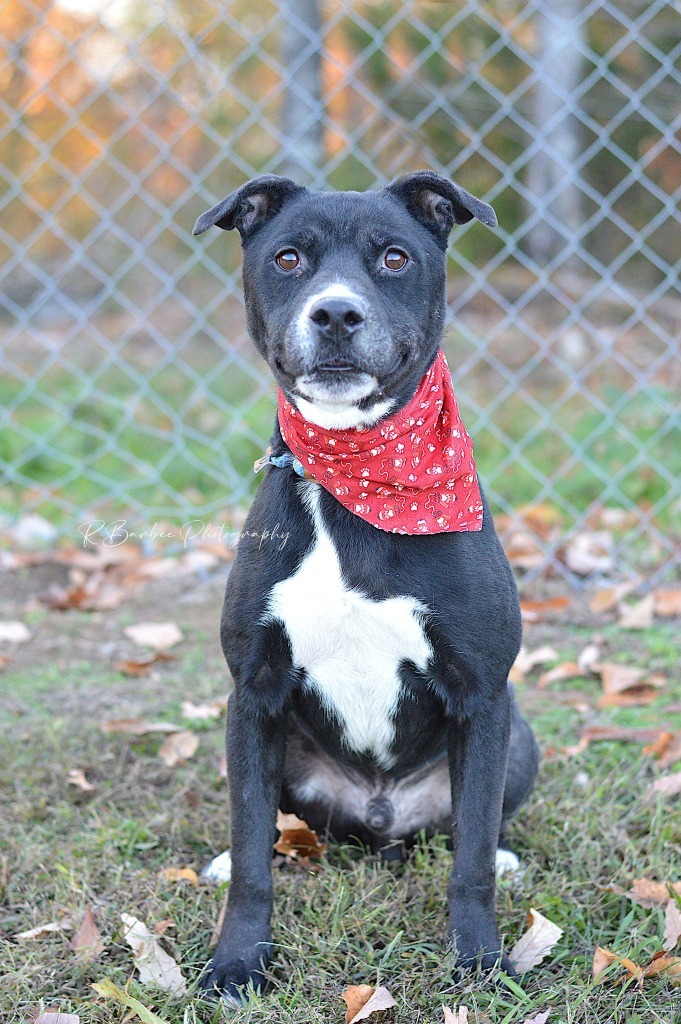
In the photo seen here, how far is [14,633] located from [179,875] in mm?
1587

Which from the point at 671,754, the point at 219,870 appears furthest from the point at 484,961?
the point at 671,754

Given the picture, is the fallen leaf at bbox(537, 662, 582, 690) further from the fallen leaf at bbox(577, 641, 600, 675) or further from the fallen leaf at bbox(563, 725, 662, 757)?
the fallen leaf at bbox(563, 725, 662, 757)

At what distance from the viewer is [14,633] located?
11.9 feet

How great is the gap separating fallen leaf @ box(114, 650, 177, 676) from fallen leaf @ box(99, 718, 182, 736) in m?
0.39

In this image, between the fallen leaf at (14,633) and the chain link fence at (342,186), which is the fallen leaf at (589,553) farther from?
the fallen leaf at (14,633)

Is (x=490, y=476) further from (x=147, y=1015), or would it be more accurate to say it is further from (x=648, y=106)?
(x=648, y=106)

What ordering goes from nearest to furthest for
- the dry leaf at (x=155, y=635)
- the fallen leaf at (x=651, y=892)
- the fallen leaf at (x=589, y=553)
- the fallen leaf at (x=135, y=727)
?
the fallen leaf at (x=651, y=892)
the fallen leaf at (x=135, y=727)
the dry leaf at (x=155, y=635)
the fallen leaf at (x=589, y=553)

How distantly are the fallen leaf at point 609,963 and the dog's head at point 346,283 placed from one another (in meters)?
1.12

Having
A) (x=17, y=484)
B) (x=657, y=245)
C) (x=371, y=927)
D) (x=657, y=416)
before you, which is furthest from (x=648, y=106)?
(x=371, y=927)

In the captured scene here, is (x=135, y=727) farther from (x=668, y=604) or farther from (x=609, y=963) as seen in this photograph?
(x=668, y=604)

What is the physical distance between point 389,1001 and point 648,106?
6.47m

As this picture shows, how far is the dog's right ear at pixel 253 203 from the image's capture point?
2088 mm

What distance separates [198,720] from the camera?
3037 millimetres

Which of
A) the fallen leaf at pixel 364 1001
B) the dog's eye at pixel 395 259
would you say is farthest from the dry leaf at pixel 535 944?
the dog's eye at pixel 395 259
